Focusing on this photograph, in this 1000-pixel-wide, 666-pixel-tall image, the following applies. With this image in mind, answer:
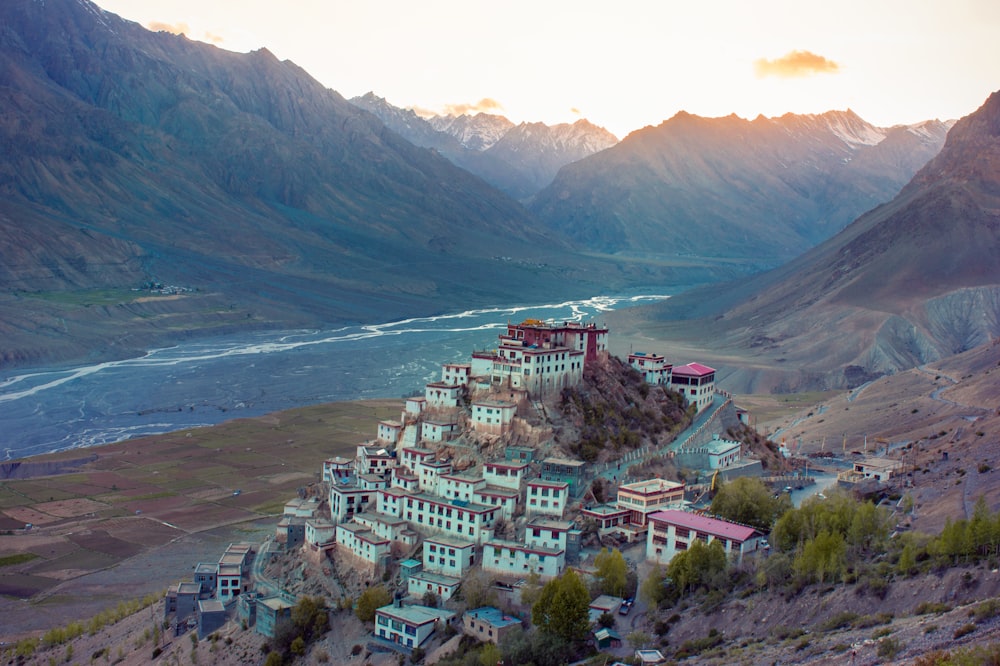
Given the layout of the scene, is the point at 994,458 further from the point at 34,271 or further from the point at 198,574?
the point at 34,271

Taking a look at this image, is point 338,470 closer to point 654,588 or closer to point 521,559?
point 521,559

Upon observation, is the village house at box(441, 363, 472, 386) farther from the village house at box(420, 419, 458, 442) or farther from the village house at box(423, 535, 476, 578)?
the village house at box(423, 535, 476, 578)

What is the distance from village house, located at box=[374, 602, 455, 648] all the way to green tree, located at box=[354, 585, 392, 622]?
0.66 meters

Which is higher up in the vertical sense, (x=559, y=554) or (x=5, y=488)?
(x=559, y=554)

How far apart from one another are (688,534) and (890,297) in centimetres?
11563

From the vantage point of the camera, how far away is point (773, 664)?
3008cm

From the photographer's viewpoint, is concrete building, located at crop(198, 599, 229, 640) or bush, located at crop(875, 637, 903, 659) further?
concrete building, located at crop(198, 599, 229, 640)

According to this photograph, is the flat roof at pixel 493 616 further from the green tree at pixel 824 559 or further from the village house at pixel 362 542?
the green tree at pixel 824 559

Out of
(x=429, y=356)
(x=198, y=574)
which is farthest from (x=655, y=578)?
(x=429, y=356)

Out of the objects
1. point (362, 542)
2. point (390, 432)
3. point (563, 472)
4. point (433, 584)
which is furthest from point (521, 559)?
point (390, 432)

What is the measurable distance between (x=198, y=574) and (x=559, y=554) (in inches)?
739

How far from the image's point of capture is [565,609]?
39.8 m

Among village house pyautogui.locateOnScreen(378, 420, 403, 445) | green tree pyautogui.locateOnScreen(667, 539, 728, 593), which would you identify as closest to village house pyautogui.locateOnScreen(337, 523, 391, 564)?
village house pyautogui.locateOnScreen(378, 420, 403, 445)

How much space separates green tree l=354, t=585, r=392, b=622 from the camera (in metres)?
45.2
